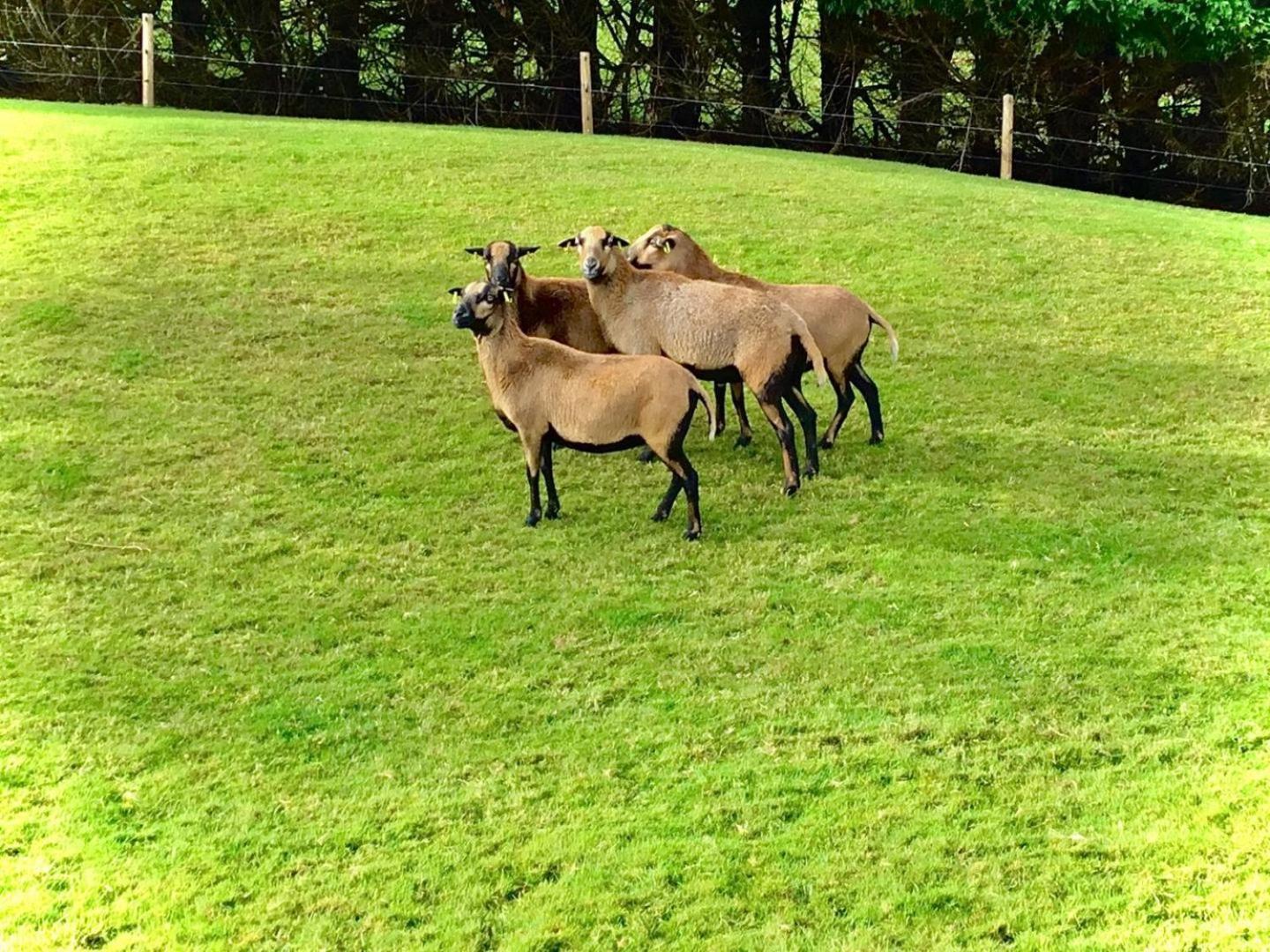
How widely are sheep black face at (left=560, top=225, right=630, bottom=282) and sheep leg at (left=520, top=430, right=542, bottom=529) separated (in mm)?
1339

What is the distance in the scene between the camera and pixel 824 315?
7.63 meters

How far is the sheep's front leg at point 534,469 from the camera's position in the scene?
6.71 metres

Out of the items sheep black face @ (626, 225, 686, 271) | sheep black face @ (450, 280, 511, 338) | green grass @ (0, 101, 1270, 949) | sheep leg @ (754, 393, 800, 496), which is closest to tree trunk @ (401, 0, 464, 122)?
green grass @ (0, 101, 1270, 949)

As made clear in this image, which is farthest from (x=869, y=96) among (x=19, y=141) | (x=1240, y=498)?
(x=1240, y=498)

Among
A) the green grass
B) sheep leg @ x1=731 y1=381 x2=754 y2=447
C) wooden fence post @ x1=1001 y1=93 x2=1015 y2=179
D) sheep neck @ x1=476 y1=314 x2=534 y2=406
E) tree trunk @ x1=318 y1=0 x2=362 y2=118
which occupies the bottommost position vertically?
the green grass

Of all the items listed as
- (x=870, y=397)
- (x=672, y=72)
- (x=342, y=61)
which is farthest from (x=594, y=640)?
(x=342, y=61)

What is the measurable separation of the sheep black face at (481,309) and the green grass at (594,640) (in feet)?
3.56

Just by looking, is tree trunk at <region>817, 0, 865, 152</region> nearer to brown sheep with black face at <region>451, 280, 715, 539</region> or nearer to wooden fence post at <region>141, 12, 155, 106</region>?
wooden fence post at <region>141, 12, 155, 106</region>

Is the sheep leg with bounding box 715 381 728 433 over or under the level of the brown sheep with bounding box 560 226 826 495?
under

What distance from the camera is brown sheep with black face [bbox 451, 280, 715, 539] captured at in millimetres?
6414

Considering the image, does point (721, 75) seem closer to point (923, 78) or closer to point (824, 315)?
point (923, 78)

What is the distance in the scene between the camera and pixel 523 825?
4.46 meters

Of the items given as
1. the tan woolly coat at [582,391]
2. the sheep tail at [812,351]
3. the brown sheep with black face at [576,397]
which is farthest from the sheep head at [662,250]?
the tan woolly coat at [582,391]

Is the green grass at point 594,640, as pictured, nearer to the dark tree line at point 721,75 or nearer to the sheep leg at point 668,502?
the sheep leg at point 668,502
